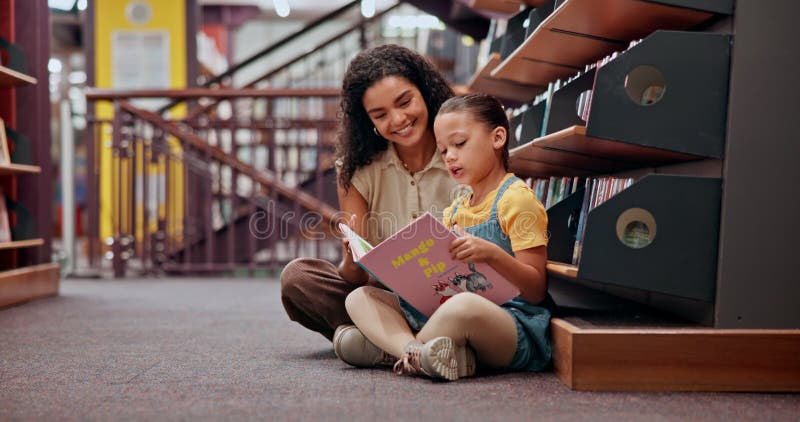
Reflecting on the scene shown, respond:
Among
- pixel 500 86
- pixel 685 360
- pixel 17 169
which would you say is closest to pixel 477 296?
pixel 685 360

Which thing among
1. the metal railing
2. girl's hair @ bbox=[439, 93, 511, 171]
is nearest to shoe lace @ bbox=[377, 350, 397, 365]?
girl's hair @ bbox=[439, 93, 511, 171]

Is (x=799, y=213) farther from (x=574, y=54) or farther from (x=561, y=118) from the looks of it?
(x=574, y=54)

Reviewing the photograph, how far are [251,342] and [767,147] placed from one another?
4.83 ft

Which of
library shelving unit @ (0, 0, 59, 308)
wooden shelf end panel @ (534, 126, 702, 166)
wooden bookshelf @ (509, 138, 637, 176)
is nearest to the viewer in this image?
Answer: wooden shelf end panel @ (534, 126, 702, 166)

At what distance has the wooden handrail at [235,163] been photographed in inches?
171

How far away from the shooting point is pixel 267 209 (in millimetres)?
4520

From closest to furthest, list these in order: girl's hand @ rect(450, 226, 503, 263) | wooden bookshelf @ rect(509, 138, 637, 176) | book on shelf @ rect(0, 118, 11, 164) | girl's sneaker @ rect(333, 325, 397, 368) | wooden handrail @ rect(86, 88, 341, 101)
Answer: girl's hand @ rect(450, 226, 503, 263)
girl's sneaker @ rect(333, 325, 397, 368)
wooden bookshelf @ rect(509, 138, 637, 176)
book on shelf @ rect(0, 118, 11, 164)
wooden handrail @ rect(86, 88, 341, 101)

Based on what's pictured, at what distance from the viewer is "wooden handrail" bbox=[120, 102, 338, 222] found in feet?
14.3

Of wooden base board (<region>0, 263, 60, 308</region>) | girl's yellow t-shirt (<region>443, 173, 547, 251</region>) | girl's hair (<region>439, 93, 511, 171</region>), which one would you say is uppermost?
girl's hair (<region>439, 93, 511, 171</region>)

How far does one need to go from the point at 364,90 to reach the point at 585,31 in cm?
62

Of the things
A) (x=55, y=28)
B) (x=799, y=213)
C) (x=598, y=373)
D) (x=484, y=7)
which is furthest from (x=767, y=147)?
(x=55, y=28)

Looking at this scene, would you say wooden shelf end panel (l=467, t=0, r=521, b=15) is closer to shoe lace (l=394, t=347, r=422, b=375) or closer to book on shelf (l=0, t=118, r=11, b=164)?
shoe lace (l=394, t=347, r=422, b=375)

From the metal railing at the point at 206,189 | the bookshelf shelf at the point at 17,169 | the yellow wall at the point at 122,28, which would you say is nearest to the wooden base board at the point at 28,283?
the bookshelf shelf at the point at 17,169

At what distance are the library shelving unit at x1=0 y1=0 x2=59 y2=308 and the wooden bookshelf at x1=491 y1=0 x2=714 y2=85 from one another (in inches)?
86.5
